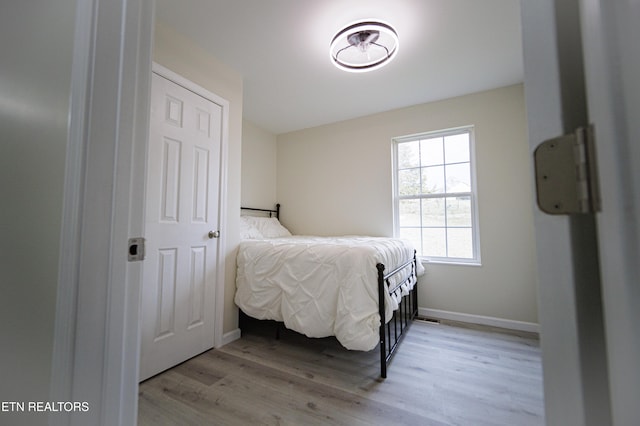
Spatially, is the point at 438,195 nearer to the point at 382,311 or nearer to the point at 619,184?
the point at 382,311

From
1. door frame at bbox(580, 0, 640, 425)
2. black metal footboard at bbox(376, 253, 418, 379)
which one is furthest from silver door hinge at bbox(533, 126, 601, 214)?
black metal footboard at bbox(376, 253, 418, 379)

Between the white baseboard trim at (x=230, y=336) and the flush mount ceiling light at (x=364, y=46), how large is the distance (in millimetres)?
2550

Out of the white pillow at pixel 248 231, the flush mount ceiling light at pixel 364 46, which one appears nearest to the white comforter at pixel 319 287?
the white pillow at pixel 248 231

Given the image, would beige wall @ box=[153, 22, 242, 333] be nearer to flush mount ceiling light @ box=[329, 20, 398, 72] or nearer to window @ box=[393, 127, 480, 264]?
flush mount ceiling light @ box=[329, 20, 398, 72]

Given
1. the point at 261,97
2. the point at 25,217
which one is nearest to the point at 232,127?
the point at 261,97

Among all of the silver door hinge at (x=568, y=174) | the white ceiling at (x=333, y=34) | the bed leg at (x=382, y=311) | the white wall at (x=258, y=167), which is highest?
the white ceiling at (x=333, y=34)

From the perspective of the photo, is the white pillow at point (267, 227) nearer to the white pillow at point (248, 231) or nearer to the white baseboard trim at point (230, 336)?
the white pillow at point (248, 231)

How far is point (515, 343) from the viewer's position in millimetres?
2334

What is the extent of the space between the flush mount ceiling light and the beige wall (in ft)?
3.36

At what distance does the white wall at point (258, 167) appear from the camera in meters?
3.61

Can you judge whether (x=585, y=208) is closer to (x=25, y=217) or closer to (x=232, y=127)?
(x=25, y=217)

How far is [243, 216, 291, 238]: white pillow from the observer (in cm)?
335

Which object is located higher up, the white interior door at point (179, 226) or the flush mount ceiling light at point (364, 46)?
the flush mount ceiling light at point (364, 46)

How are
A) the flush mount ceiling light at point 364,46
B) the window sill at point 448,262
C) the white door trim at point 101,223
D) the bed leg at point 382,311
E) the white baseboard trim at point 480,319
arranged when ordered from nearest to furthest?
the white door trim at point 101,223
the bed leg at point 382,311
the flush mount ceiling light at point 364,46
the white baseboard trim at point 480,319
the window sill at point 448,262
